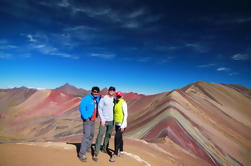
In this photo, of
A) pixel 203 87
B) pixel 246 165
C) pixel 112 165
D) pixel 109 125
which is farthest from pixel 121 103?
pixel 203 87

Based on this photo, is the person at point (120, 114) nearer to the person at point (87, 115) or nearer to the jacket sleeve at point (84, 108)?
the person at point (87, 115)

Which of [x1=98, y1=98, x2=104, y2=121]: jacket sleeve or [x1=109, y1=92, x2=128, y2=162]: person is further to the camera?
[x1=109, y1=92, x2=128, y2=162]: person

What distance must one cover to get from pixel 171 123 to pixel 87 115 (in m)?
14.1

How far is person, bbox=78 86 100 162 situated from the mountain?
3.93 m

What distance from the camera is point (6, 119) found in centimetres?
5588

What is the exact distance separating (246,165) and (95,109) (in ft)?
66.5

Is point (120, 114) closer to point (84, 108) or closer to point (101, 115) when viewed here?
point (101, 115)

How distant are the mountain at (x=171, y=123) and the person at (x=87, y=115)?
12.9 feet

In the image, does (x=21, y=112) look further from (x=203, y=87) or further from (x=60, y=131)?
(x=203, y=87)

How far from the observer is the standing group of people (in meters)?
5.37

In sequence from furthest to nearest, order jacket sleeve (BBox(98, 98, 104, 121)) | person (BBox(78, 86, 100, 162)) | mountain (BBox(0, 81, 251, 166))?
mountain (BBox(0, 81, 251, 166)), jacket sleeve (BBox(98, 98, 104, 121)), person (BBox(78, 86, 100, 162))

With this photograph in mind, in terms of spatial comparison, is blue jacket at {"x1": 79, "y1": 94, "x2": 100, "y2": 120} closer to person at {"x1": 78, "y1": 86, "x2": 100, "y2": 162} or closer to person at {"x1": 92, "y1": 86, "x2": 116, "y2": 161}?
person at {"x1": 78, "y1": 86, "x2": 100, "y2": 162}

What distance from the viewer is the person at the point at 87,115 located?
5.31m

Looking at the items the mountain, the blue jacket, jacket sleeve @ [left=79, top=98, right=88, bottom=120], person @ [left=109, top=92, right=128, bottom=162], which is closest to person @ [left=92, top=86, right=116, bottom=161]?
person @ [left=109, top=92, right=128, bottom=162]
